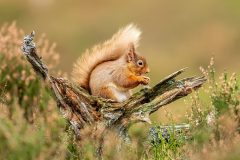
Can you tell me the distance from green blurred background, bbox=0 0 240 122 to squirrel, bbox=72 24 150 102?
1075cm

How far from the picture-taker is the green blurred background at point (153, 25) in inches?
800

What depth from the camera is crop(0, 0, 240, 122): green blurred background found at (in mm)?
20312

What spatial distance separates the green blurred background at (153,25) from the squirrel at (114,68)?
10.7 metres

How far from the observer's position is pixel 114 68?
7484 millimetres

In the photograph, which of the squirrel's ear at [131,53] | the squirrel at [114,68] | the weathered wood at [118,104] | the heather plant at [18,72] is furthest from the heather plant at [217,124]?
the heather plant at [18,72]

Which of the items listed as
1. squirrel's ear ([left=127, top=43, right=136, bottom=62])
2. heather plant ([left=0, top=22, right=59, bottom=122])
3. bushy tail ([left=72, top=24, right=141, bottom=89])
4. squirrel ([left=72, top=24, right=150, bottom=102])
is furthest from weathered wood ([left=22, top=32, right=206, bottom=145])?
heather plant ([left=0, top=22, right=59, bottom=122])

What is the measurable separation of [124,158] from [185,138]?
1037mm

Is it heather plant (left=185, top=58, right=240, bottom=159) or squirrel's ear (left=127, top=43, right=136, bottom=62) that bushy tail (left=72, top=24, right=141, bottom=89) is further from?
heather plant (left=185, top=58, right=240, bottom=159)

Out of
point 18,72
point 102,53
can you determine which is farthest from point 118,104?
point 18,72

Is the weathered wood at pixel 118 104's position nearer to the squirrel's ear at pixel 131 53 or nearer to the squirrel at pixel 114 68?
the squirrel at pixel 114 68

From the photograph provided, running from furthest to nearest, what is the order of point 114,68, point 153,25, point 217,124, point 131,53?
point 153,25, point 131,53, point 114,68, point 217,124

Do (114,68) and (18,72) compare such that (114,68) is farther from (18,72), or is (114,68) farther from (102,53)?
(18,72)

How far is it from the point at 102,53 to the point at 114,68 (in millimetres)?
178

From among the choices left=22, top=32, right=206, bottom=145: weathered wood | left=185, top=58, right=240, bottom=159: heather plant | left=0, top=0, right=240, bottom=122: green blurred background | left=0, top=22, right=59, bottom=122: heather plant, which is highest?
left=0, top=0, right=240, bottom=122: green blurred background
